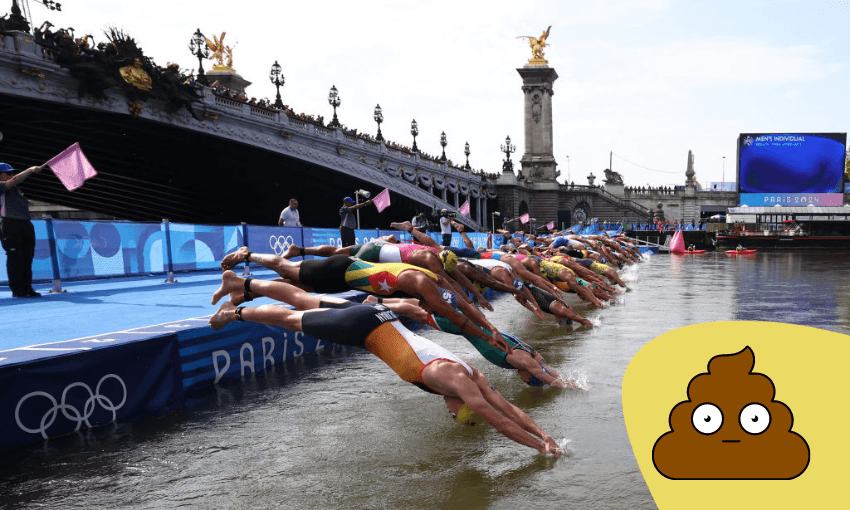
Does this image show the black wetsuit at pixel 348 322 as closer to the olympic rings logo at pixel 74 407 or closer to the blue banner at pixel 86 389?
the blue banner at pixel 86 389

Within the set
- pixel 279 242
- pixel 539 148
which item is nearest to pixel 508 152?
pixel 539 148

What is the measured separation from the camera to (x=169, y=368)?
6.19 m

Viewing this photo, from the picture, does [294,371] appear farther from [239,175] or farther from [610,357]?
[239,175]

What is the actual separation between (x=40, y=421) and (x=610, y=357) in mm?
6713

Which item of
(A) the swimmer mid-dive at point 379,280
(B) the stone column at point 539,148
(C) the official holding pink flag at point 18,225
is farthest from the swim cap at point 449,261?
(B) the stone column at point 539,148

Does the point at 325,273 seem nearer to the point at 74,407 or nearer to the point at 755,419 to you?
the point at 74,407

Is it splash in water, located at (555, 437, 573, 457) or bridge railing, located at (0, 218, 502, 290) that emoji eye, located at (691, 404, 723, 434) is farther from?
bridge railing, located at (0, 218, 502, 290)

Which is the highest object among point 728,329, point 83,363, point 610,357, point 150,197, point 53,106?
point 53,106

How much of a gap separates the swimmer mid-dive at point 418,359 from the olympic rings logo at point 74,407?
165 centimetres

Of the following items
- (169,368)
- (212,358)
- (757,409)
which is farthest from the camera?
(212,358)

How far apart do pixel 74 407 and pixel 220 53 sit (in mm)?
67688

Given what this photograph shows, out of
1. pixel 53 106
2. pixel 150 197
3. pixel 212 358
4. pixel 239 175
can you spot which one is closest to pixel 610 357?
pixel 212 358

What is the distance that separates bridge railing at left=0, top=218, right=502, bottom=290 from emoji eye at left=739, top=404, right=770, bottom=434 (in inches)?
468

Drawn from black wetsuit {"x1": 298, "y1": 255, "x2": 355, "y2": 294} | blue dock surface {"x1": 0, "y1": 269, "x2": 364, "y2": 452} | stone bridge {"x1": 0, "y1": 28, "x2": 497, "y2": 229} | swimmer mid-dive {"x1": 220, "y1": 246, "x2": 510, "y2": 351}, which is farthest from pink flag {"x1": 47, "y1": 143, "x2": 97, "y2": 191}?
stone bridge {"x1": 0, "y1": 28, "x2": 497, "y2": 229}
